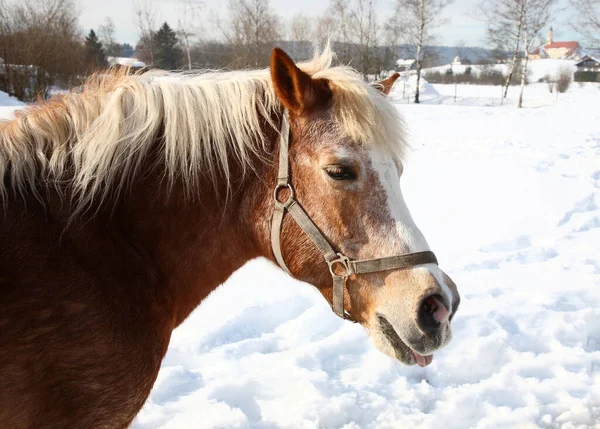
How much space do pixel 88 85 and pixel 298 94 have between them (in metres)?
0.90

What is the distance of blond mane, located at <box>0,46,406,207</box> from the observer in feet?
5.28

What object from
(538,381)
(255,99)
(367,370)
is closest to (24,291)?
(255,99)

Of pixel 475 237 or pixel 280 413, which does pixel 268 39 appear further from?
pixel 280 413

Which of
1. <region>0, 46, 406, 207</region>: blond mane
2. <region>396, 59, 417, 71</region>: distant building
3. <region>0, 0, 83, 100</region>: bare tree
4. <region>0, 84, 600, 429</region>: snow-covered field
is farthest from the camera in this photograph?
<region>396, 59, 417, 71</region>: distant building

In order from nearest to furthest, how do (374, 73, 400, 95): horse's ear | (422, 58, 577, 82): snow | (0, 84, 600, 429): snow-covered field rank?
(374, 73, 400, 95): horse's ear, (0, 84, 600, 429): snow-covered field, (422, 58, 577, 82): snow

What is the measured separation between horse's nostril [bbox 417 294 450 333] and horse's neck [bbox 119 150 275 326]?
689 millimetres

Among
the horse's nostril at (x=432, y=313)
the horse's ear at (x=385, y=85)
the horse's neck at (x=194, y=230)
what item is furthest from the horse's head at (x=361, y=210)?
the horse's ear at (x=385, y=85)

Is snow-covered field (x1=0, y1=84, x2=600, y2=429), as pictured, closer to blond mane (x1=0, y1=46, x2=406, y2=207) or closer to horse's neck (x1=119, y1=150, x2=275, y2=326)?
blond mane (x1=0, y1=46, x2=406, y2=207)

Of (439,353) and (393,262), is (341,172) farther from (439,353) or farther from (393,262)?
(439,353)

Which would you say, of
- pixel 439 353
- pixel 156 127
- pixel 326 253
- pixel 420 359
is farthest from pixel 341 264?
pixel 439 353

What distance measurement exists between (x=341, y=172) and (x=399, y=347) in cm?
73

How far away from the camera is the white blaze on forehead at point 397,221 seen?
167cm

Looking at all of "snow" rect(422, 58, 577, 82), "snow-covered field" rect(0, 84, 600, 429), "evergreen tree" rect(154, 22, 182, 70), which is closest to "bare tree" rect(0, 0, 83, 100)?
"evergreen tree" rect(154, 22, 182, 70)

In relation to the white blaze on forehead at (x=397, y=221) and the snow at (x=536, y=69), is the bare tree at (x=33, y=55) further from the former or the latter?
the snow at (x=536, y=69)
